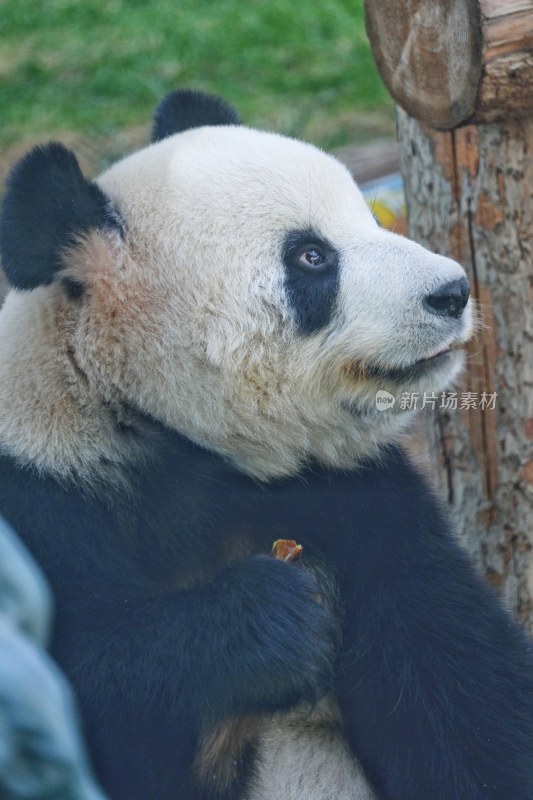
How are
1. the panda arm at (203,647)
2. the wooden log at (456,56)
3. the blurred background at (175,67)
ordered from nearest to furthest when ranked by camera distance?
the panda arm at (203,647) < the wooden log at (456,56) < the blurred background at (175,67)

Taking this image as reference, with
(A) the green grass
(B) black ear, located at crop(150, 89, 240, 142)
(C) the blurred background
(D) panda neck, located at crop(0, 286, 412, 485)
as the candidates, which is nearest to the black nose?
(D) panda neck, located at crop(0, 286, 412, 485)

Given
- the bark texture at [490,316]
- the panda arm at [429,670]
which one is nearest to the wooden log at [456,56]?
the bark texture at [490,316]

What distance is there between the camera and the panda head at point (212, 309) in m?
2.29

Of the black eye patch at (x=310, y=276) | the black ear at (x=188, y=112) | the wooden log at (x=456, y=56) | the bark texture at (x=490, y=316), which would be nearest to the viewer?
the black eye patch at (x=310, y=276)

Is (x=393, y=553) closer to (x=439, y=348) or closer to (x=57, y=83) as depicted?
(x=439, y=348)

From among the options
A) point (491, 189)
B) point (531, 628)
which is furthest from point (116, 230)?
point (531, 628)

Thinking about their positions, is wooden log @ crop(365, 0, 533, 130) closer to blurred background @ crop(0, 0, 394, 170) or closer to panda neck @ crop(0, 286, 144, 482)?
panda neck @ crop(0, 286, 144, 482)

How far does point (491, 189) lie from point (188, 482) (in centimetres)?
128

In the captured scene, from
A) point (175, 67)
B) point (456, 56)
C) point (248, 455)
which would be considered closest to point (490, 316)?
point (456, 56)

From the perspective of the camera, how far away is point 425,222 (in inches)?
131

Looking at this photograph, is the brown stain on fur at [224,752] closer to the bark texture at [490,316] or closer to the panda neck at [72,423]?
the panda neck at [72,423]

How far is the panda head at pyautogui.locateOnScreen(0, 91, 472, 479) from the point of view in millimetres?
2295

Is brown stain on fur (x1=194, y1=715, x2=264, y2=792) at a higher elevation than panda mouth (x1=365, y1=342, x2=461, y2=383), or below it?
below

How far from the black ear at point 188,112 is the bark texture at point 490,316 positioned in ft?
2.33
